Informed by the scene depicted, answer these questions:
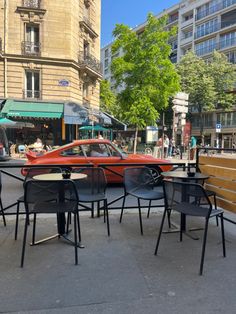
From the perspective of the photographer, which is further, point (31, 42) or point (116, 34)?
point (31, 42)

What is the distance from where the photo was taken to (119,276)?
3.19 metres

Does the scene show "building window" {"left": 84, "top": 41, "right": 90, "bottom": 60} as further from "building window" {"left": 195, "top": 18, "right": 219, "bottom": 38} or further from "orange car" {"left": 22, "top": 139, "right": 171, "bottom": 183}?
"building window" {"left": 195, "top": 18, "right": 219, "bottom": 38}

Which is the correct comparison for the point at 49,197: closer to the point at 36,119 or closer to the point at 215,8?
the point at 36,119

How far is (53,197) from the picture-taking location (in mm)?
3707

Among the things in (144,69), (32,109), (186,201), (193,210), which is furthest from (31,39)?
(193,210)

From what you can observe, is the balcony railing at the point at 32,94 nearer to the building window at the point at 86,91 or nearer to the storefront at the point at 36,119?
the storefront at the point at 36,119

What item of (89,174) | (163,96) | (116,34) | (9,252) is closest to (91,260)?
(9,252)

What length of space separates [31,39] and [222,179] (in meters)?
21.9

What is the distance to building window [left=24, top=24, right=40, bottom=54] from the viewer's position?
2247 cm

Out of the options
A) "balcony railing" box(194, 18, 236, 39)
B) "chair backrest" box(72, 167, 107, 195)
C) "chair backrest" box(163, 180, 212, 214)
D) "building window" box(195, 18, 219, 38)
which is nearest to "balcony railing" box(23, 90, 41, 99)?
"chair backrest" box(72, 167, 107, 195)

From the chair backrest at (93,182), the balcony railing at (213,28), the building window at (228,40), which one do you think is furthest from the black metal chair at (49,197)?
the balcony railing at (213,28)

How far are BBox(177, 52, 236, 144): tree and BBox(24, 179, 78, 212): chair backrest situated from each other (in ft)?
122

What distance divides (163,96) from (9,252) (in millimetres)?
18033

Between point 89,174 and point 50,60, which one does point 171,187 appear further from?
point 50,60
